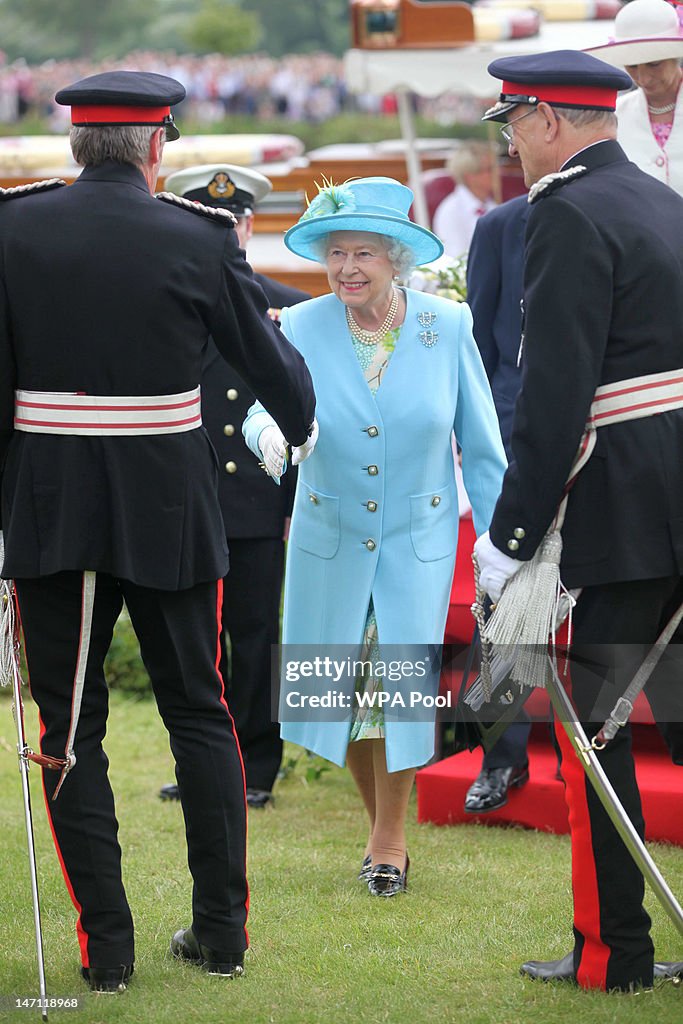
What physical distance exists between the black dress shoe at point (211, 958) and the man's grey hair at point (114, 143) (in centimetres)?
173

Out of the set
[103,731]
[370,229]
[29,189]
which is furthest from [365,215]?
[103,731]

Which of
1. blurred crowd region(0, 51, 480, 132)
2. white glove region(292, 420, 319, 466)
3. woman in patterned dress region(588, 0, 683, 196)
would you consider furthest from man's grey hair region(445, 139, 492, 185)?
blurred crowd region(0, 51, 480, 132)

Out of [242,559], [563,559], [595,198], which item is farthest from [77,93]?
[242,559]

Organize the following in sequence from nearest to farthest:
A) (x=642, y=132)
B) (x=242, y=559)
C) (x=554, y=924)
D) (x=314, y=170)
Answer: (x=554, y=924) → (x=642, y=132) → (x=242, y=559) → (x=314, y=170)

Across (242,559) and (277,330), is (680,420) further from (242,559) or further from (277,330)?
(242,559)

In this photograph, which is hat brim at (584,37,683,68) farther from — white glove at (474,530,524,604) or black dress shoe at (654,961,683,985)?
black dress shoe at (654,961,683,985)

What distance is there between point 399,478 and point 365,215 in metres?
0.69

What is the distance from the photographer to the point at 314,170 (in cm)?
1041

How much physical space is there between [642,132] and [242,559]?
185 cm

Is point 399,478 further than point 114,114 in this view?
Yes

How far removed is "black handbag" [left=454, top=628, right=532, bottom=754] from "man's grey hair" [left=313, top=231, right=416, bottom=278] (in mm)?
1121

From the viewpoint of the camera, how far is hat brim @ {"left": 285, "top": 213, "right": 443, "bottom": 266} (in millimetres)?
4027

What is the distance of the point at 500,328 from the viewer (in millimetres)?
4848

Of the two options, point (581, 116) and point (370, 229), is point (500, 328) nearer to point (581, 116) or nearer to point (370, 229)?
point (370, 229)
